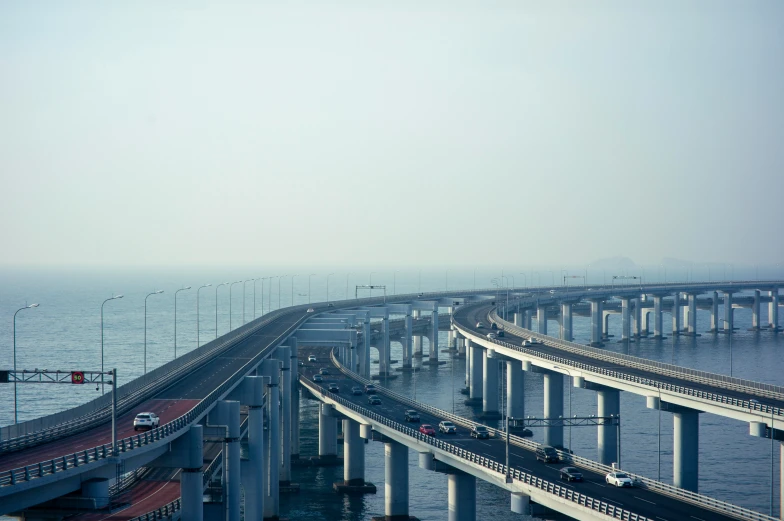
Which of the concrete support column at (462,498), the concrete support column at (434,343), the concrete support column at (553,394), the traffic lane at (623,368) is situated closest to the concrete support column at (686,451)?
the traffic lane at (623,368)

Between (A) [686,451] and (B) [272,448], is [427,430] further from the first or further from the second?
(A) [686,451]

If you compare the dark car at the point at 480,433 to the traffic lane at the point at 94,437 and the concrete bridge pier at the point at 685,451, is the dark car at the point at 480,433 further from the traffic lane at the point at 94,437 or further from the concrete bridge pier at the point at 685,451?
the traffic lane at the point at 94,437

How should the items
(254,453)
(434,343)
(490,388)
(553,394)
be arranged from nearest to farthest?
(254,453) → (553,394) → (490,388) → (434,343)

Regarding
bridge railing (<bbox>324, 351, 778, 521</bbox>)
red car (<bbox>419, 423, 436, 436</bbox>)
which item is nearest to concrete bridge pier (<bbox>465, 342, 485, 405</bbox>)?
bridge railing (<bbox>324, 351, 778, 521</bbox>)

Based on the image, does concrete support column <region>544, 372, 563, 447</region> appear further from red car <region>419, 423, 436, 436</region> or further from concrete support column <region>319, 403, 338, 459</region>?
red car <region>419, 423, 436, 436</region>

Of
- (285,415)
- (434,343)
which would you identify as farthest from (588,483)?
(434,343)

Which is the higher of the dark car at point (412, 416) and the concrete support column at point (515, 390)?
the dark car at point (412, 416)
